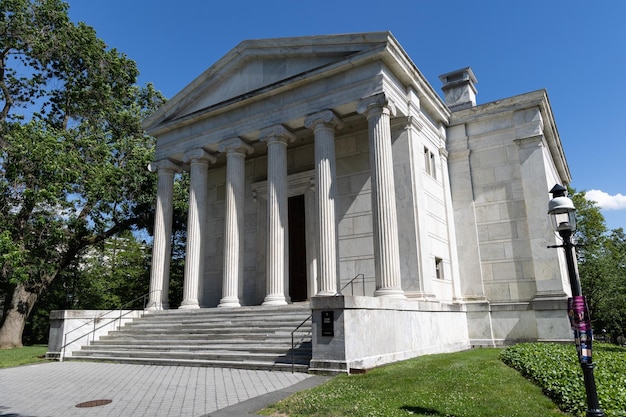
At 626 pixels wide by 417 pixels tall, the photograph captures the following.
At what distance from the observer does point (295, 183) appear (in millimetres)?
21719

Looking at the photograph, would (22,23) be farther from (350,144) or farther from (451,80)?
(451,80)

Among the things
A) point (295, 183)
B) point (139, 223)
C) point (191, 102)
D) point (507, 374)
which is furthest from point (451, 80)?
point (139, 223)

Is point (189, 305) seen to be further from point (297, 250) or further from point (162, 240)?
point (297, 250)

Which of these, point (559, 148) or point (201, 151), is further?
point (559, 148)

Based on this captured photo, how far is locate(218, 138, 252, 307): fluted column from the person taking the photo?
18516 millimetres

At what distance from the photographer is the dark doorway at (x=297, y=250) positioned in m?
20.7

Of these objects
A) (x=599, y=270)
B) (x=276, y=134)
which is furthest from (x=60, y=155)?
(x=599, y=270)


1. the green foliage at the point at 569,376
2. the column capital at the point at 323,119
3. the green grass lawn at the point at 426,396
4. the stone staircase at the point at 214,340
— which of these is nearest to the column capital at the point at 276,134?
the column capital at the point at 323,119

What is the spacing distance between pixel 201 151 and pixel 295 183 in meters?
4.58

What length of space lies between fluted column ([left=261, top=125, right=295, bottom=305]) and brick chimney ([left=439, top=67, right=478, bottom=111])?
9.82 metres

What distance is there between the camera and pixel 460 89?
77.8ft

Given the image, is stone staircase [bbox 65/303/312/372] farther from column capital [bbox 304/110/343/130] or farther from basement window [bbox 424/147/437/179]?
basement window [bbox 424/147/437/179]

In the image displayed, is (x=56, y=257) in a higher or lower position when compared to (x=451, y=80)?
lower

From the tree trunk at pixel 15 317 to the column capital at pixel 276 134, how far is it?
16.7 metres
